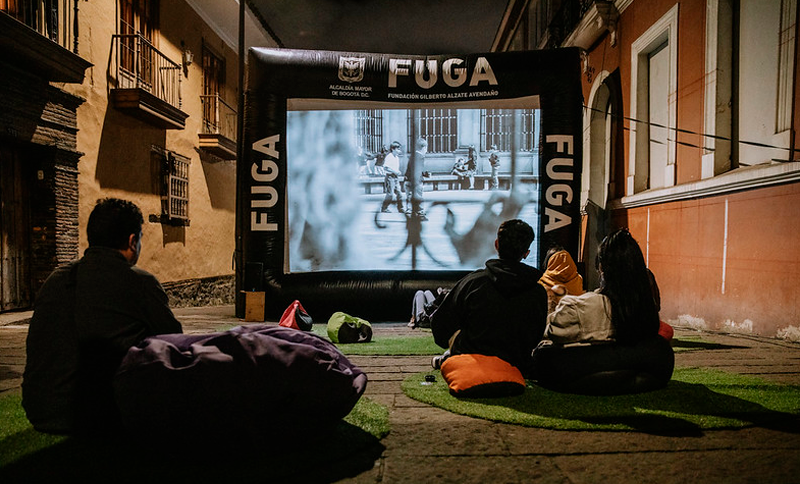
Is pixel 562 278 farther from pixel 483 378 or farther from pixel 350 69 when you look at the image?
pixel 350 69

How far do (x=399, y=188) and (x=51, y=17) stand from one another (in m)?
5.92

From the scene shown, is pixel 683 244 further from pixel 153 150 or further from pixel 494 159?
pixel 153 150

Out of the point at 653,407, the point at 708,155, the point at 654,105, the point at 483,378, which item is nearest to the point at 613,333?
the point at 653,407

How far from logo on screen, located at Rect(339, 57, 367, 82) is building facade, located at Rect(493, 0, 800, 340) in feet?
16.2

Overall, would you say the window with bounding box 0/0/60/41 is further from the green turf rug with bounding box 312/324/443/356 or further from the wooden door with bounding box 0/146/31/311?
the green turf rug with bounding box 312/324/443/356

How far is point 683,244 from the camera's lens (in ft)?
25.3

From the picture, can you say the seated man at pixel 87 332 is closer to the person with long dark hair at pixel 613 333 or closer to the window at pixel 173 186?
the person with long dark hair at pixel 613 333

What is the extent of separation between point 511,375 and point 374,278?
508 centimetres

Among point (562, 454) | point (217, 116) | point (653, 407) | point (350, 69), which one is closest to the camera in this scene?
point (562, 454)

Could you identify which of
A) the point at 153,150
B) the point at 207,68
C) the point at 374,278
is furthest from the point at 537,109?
the point at 207,68

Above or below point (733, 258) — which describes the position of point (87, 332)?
below

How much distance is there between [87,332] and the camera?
87.2 inches

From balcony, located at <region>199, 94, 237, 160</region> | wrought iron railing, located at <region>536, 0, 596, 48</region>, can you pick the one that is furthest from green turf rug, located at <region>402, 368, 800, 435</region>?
balcony, located at <region>199, 94, 237, 160</region>

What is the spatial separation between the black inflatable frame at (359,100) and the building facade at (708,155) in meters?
1.57
